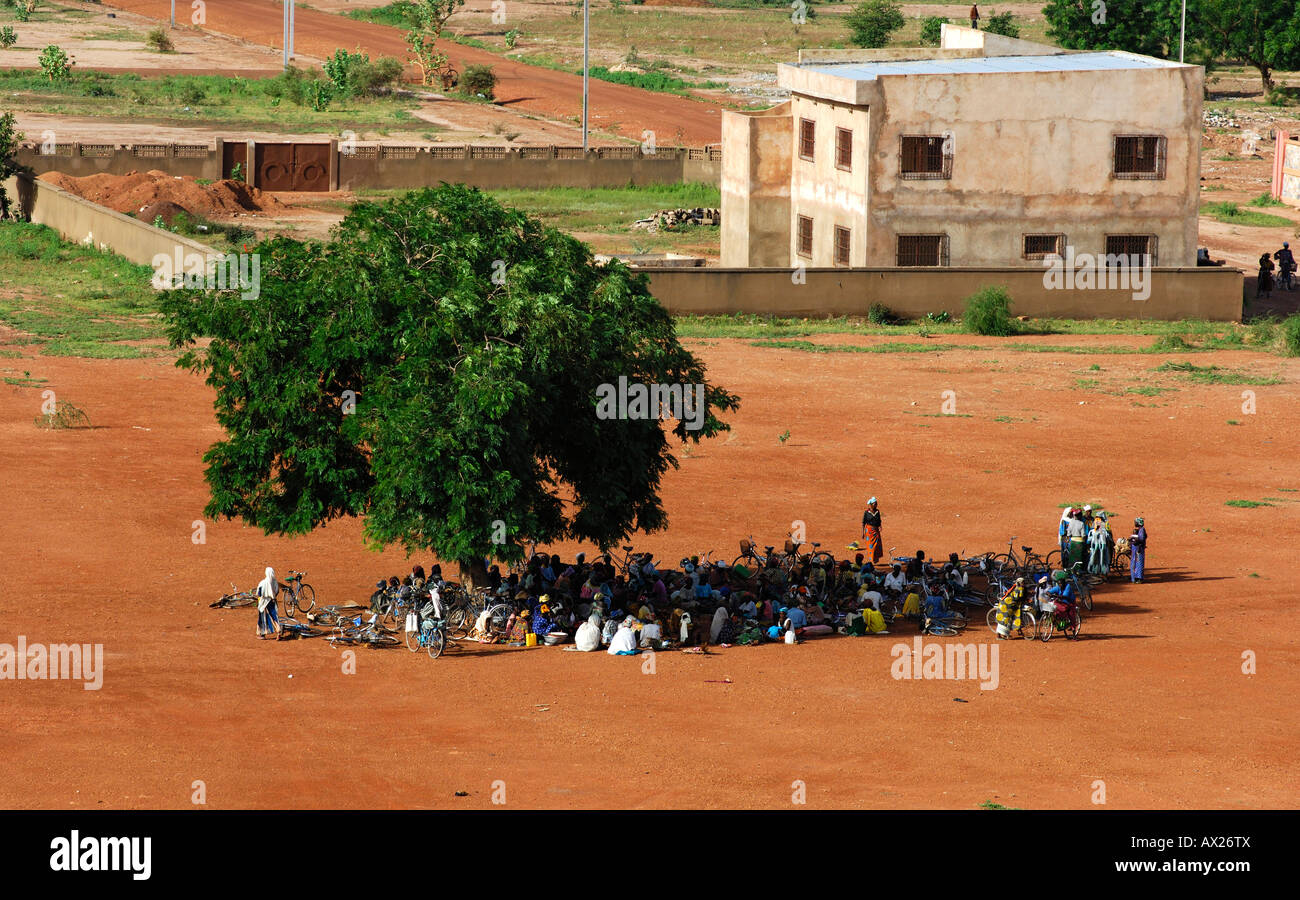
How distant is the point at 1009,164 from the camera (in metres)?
48.3

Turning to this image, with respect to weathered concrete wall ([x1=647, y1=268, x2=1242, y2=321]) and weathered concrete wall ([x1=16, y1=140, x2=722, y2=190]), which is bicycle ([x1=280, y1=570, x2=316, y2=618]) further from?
weathered concrete wall ([x1=16, y1=140, x2=722, y2=190])

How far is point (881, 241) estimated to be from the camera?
48.7 meters

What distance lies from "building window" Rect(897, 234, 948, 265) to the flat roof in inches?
181

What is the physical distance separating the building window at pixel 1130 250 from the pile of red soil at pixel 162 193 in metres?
30.5

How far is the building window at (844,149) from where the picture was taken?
48969mm

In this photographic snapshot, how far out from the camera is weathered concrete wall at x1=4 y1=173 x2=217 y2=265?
49250mm

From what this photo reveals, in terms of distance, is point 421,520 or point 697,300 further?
point 697,300

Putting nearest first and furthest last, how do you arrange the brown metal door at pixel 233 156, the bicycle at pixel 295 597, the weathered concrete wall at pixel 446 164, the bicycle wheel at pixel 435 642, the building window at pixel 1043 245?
the bicycle wheel at pixel 435 642, the bicycle at pixel 295 597, the building window at pixel 1043 245, the weathered concrete wall at pixel 446 164, the brown metal door at pixel 233 156

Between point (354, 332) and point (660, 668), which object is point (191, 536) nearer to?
point (354, 332)

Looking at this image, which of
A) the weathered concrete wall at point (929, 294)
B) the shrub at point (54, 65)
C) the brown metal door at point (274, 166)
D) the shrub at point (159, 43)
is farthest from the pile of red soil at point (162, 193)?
the shrub at point (159, 43)

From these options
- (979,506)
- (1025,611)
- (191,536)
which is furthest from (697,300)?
(1025,611)

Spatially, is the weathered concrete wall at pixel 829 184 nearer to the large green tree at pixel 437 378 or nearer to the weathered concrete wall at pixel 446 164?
the weathered concrete wall at pixel 446 164

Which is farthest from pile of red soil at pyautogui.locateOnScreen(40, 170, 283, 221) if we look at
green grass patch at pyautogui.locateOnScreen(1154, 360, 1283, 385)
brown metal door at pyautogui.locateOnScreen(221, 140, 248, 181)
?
green grass patch at pyautogui.locateOnScreen(1154, 360, 1283, 385)
